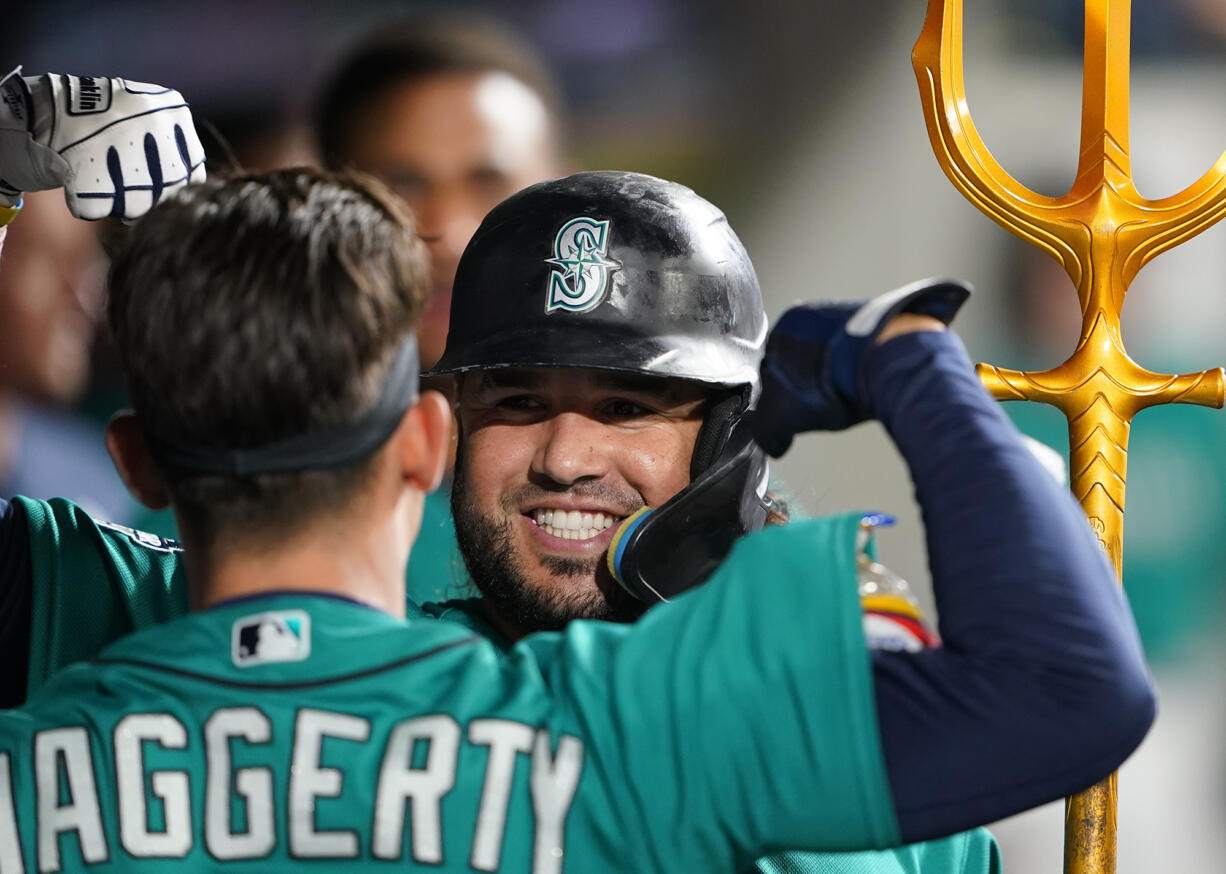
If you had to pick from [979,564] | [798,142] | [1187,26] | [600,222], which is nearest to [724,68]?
[798,142]

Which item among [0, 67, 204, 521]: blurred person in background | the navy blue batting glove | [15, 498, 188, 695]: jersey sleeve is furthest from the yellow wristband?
[0, 67, 204, 521]: blurred person in background

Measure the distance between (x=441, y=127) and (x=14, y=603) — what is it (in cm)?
195

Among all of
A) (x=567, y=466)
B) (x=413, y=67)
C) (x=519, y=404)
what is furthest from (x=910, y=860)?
(x=413, y=67)

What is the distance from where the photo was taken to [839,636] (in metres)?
0.84

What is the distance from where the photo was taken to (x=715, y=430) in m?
1.80

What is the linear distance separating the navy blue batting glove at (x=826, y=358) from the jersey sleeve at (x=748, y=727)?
0.14 metres

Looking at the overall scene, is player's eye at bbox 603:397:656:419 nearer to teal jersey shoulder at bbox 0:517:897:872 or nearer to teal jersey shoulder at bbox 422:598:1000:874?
teal jersey shoulder at bbox 422:598:1000:874

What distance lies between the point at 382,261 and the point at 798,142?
2.40 m

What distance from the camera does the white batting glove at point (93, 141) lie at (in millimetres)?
1321

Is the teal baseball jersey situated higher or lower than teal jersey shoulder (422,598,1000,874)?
higher

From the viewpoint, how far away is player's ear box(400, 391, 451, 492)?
947mm

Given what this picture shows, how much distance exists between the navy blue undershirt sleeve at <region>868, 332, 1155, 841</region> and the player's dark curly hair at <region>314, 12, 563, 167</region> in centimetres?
240

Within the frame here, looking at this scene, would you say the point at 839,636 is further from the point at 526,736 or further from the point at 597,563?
the point at 597,563

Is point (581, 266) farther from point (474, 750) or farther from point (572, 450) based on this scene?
point (474, 750)
